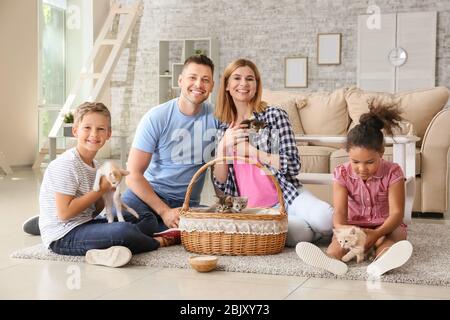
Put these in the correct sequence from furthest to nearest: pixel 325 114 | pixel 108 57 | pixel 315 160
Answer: pixel 108 57 → pixel 325 114 → pixel 315 160

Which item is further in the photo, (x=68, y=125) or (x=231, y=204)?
(x=68, y=125)

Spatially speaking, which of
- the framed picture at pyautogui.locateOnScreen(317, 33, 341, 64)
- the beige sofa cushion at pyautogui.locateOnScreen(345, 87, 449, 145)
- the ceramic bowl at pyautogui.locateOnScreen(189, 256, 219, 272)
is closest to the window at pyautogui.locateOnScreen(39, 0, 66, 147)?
the framed picture at pyautogui.locateOnScreen(317, 33, 341, 64)

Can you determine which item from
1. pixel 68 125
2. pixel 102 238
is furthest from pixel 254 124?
pixel 68 125

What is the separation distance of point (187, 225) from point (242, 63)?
30.6 inches

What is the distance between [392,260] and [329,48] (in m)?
6.52

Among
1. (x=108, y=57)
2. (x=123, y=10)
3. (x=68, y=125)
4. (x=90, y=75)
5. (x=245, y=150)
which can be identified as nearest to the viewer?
(x=245, y=150)

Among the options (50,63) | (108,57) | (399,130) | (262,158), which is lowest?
(262,158)

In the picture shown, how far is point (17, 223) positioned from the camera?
368cm

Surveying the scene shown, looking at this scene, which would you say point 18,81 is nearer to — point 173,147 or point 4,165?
point 4,165

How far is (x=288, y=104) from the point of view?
17.0ft

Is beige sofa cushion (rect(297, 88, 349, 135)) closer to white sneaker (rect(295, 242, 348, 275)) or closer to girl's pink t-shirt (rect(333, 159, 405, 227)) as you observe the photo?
girl's pink t-shirt (rect(333, 159, 405, 227))

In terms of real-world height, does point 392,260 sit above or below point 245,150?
below

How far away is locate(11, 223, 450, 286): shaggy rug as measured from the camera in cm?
231
